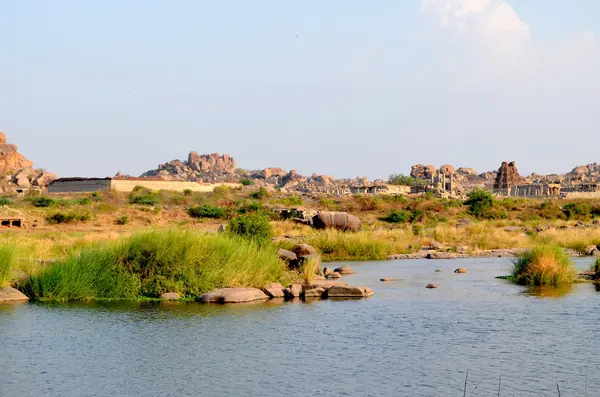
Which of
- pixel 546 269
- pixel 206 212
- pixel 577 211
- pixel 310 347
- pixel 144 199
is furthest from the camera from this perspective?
pixel 144 199

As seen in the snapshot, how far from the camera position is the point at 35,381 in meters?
11.4

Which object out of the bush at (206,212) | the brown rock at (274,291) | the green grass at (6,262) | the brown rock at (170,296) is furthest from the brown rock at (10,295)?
the bush at (206,212)

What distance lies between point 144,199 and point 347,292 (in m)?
46.9

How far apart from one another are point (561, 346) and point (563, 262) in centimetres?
1048

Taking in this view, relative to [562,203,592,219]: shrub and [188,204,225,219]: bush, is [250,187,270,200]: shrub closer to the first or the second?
[188,204,225,219]: bush

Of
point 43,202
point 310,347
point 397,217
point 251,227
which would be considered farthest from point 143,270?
point 43,202

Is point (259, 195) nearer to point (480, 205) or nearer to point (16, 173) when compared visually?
point (480, 205)

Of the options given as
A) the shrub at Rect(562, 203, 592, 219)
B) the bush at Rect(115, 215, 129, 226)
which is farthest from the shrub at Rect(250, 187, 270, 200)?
the shrub at Rect(562, 203, 592, 219)

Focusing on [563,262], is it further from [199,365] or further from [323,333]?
[199,365]

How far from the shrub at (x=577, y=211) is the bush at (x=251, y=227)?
40.9 m

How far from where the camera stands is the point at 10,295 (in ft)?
63.9

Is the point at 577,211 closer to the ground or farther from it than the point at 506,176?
closer to the ground

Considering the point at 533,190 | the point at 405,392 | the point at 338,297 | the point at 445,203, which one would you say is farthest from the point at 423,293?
the point at 533,190

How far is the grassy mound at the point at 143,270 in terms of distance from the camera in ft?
64.8
